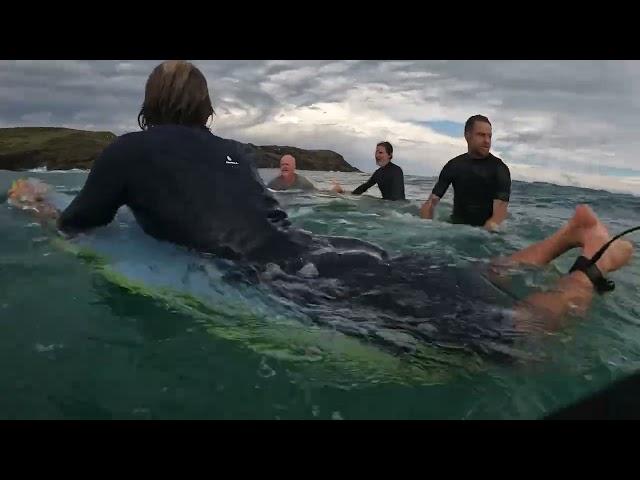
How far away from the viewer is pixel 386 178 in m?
3.17

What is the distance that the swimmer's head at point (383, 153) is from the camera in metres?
3.02

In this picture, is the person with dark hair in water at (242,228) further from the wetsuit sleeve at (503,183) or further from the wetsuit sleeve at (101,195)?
the wetsuit sleeve at (503,183)

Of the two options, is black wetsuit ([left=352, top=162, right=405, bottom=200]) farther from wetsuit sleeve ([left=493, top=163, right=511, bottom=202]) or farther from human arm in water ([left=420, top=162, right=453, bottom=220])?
wetsuit sleeve ([left=493, top=163, right=511, bottom=202])

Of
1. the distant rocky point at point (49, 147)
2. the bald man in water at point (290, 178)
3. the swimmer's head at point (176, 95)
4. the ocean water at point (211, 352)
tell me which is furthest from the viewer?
the bald man in water at point (290, 178)

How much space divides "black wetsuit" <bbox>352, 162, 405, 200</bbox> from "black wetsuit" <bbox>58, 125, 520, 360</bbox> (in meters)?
0.86

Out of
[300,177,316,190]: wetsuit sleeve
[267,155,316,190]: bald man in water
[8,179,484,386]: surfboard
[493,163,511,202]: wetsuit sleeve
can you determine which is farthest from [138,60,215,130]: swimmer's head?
[493,163,511,202]: wetsuit sleeve

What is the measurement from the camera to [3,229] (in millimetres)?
2547

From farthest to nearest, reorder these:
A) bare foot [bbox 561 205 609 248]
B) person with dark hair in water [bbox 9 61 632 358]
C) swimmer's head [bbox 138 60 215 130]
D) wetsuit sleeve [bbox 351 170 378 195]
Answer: wetsuit sleeve [bbox 351 170 378 195] → bare foot [bbox 561 205 609 248] → swimmer's head [bbox 138 60 215 130] → person with dark hair in water [bbox 9 61 632 358]

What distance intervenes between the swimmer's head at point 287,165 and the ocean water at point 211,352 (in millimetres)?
926

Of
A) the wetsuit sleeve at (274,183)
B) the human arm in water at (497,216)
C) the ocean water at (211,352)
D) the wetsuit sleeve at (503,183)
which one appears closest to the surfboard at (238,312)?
the ocean water at (211,352)

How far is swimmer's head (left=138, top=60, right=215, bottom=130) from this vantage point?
2.39 metres

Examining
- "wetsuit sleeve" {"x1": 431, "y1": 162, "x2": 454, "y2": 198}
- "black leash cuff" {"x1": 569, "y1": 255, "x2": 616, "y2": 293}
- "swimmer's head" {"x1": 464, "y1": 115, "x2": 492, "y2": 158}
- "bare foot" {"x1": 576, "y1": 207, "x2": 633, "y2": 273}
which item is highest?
"swimmer's head" {"x1": 464, "y1": 115, "x2": 492, "y2": 158}

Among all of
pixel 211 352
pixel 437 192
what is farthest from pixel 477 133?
pixel 211 352
